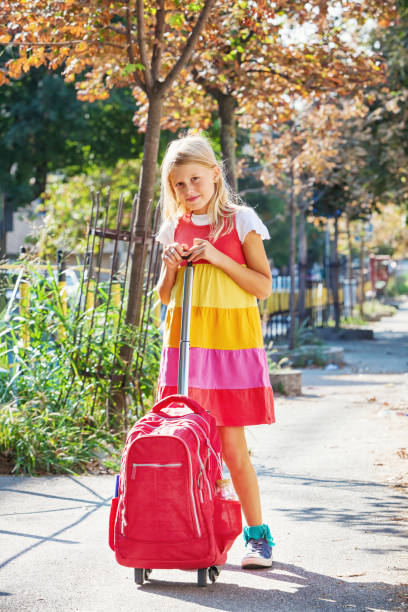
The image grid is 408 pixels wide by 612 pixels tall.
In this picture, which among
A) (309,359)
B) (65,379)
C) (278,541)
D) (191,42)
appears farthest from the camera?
(309,359)

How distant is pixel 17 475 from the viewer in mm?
5480

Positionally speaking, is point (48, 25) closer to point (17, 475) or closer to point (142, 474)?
point (17, 475)

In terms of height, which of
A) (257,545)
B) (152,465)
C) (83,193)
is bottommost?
(257,545)

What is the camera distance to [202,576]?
340cm

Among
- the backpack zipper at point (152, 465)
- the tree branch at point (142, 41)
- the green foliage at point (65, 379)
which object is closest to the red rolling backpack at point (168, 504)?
the backpack zipper at point (152, 465)

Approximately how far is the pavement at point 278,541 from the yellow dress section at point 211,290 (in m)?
1.10

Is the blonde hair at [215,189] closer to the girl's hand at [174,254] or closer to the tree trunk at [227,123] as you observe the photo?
the girl's hand at [174,254]

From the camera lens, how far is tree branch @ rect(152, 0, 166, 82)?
6.39 metres

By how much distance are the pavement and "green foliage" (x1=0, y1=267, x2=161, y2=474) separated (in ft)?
1.12

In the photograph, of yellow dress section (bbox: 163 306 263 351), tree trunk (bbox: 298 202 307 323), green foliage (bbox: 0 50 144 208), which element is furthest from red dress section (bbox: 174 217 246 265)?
green foliage (bbox: 0 50 144 208)

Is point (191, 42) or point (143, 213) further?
point (143, 213)

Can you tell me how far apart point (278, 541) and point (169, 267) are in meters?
1.47

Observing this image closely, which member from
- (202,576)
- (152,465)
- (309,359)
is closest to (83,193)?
(309,359)

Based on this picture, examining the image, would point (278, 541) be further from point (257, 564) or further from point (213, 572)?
point (213, 572)
